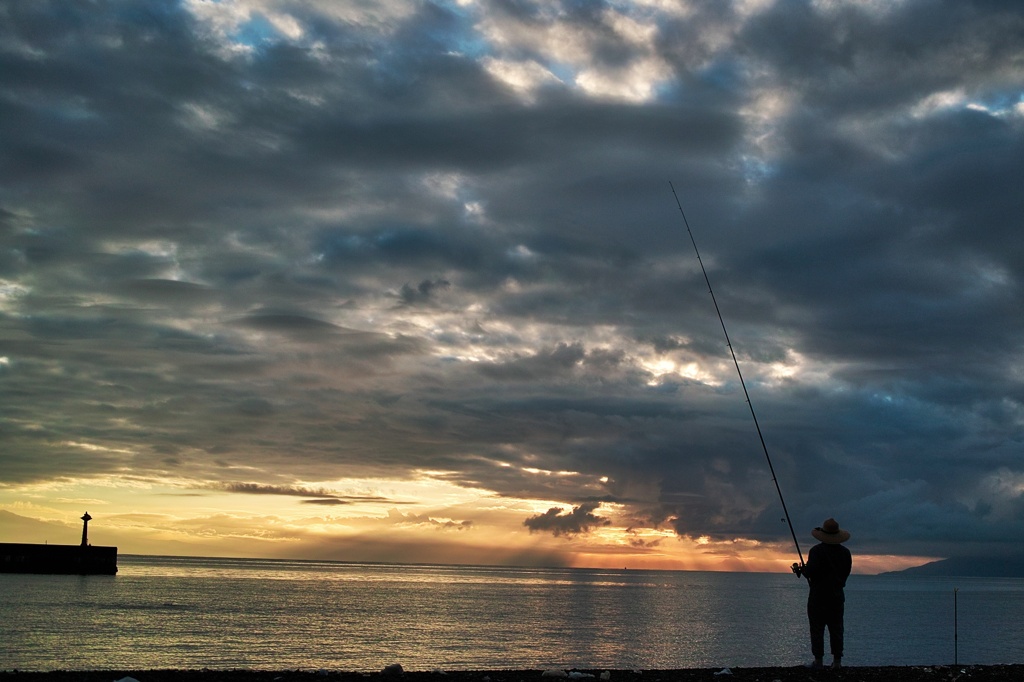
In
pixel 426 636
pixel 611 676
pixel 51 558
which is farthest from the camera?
pixel 51 558

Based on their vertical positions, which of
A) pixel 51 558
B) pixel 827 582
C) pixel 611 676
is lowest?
pixel 51 558

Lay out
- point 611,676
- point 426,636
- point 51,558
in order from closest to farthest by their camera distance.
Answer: point 611,676, point 426,636, point 51,558

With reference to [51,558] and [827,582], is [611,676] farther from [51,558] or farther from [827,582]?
[51,558]

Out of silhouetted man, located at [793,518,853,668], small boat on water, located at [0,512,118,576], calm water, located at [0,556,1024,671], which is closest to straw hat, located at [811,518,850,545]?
silhouetted man, located at [793,518,853,668]

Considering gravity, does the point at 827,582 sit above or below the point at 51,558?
above

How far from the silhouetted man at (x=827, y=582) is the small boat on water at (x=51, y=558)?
125629 millimetres

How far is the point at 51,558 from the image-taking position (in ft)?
413

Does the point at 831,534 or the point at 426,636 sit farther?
the point at 426,636

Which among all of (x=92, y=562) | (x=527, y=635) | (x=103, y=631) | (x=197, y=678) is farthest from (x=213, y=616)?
(x=92, y=562)

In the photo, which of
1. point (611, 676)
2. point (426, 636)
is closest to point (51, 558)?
point (426, 636)

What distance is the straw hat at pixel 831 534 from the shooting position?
617 inches

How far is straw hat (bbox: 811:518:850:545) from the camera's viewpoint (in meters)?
15.7

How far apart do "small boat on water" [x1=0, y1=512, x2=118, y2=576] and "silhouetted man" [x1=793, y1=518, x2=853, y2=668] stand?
412 ft

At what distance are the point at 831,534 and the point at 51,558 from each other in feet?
436
